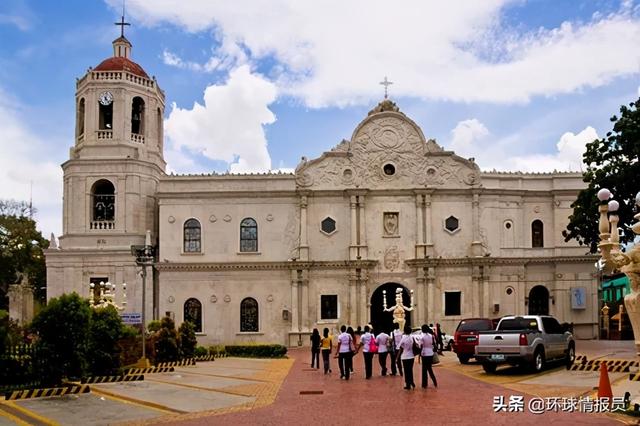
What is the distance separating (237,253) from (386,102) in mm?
12342

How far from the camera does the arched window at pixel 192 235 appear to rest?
147 ft

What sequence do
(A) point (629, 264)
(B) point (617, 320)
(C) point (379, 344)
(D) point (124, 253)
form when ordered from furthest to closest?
(B) point (617, 320)
(D) point (124, 253)
(C) point (379, 344)
(A) point (629, 264)

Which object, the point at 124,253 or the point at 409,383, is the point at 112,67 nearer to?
the point at 124,253

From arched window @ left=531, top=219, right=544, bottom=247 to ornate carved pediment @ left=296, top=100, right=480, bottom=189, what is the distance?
433 cm

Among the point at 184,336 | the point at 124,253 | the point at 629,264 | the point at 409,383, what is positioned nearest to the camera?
the point at 629,264

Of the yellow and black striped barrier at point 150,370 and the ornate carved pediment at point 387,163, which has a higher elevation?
the ornate carved pediment at point 387,163

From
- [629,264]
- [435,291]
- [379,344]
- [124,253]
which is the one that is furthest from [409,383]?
[124,253]

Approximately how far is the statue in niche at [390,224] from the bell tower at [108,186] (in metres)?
13.5

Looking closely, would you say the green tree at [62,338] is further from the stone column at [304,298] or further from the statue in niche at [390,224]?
the statue in niche at [390,224]

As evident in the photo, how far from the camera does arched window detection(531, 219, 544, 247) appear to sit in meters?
45.6

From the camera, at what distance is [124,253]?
144 feet

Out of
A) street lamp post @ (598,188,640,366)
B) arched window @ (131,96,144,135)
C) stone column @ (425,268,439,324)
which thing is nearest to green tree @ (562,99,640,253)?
stone column @ (425,268,439,324)

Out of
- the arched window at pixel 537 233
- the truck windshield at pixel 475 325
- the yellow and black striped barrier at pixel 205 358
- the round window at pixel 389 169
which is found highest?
the round window at pixel 389 169

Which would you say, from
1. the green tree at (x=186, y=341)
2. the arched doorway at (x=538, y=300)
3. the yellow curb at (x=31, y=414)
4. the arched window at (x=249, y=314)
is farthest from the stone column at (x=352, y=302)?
the yellow curb at (x=31, y=414)
